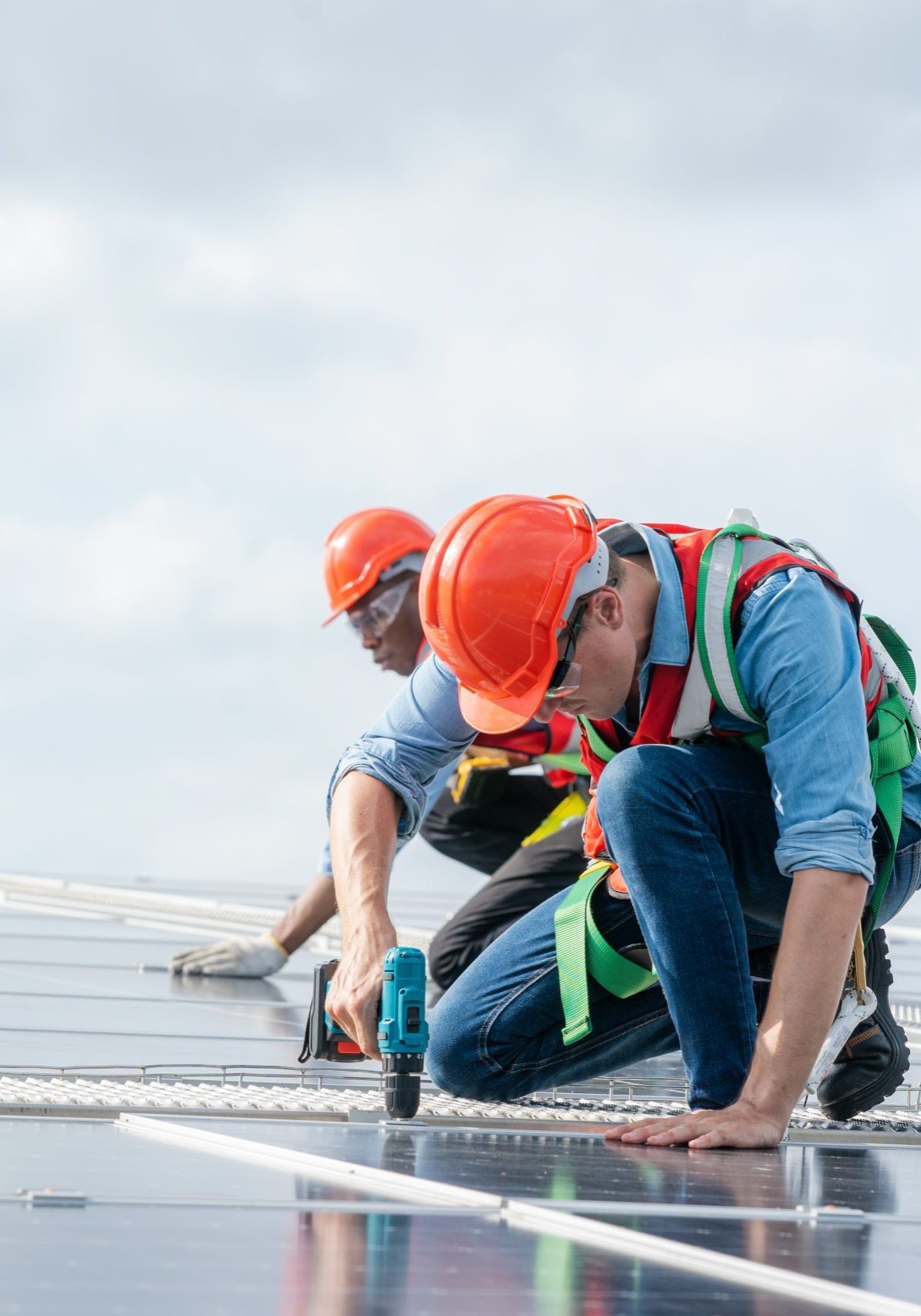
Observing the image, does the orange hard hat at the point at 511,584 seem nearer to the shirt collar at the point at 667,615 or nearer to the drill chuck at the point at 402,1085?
the shirt collar at the point at 667,615

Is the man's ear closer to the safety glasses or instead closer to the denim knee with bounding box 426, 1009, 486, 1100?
the safety glasses

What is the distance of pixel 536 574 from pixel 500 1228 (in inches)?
47.8

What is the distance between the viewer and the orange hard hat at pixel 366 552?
233 inches

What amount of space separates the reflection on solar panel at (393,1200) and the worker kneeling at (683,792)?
0.15 m

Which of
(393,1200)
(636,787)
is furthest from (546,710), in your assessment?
(393,1200)

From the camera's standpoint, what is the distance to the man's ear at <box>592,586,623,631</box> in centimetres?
294

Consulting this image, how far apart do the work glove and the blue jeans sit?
A: 85.6 inches

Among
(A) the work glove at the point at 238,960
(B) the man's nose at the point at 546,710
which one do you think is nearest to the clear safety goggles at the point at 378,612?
(A) the work glove at the point at 238,960

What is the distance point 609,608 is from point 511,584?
6.5 inches

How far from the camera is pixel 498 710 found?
3.10m

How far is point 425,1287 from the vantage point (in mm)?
1613

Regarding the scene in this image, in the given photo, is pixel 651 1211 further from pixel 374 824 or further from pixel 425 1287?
pixel 374 824

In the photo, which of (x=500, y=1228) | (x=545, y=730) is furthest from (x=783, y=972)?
(x=545, y=730)

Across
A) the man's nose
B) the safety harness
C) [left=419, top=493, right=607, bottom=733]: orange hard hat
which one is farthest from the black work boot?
[left=419, top=493, right=607, bottom=733]: orange hard hat
